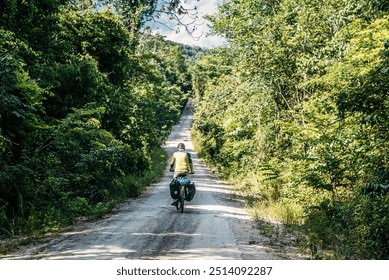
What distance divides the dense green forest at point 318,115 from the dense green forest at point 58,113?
4.82 meters

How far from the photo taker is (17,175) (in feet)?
29.4

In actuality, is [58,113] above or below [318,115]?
above

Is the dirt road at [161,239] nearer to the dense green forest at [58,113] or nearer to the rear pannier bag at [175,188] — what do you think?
the rear pannier bag at [175,188]

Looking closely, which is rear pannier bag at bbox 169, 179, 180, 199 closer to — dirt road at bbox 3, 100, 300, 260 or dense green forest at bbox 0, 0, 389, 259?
dirt road at bbox 3, 100, 300, 260

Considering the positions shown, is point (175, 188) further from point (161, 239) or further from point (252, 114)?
point (252, 114)

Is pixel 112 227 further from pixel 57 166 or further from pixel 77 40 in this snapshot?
pixel 77 40

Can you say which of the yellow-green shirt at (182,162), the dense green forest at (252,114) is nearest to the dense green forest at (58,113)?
the dense green forest at (252,114)

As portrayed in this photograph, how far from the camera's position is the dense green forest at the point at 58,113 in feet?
28.4

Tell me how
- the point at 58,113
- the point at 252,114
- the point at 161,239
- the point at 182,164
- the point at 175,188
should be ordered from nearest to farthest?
the point at 161,239 < the point at 175,188 < the point at 182,164 < the point at 58,113 < the point at 252,114

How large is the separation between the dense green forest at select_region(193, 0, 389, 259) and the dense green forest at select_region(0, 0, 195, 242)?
15.8ft

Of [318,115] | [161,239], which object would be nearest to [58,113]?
[161,239]

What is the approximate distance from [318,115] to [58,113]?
831 cm

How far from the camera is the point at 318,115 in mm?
10930

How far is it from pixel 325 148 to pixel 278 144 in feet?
15.6
